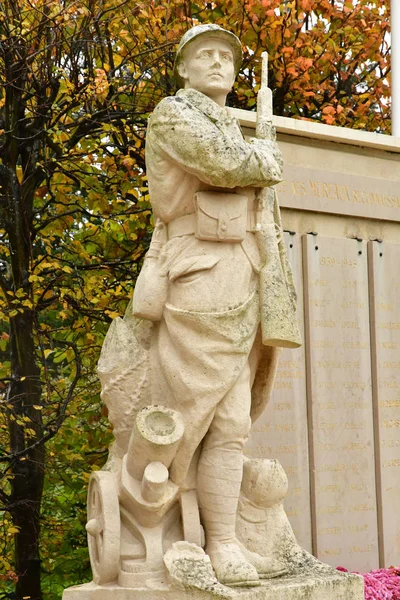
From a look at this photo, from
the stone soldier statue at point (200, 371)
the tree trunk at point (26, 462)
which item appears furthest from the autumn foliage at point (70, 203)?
the stone soldier statue at point (200, 371)

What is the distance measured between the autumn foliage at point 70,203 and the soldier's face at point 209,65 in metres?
2.82

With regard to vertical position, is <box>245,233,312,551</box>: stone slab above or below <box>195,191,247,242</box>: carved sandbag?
below

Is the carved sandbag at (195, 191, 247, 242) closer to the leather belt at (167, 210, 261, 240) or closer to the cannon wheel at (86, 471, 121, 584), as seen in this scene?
the leather belt at (167, 210, 261, 240)

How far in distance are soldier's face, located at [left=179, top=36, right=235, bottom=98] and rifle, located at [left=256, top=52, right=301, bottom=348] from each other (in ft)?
1.29

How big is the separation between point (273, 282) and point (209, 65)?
3.99 feet

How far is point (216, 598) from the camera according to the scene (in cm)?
614

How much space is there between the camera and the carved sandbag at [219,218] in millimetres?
6633

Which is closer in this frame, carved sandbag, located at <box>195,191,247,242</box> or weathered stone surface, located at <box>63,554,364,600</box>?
weathered stone surface, located at <box>63,554,364,600</box>

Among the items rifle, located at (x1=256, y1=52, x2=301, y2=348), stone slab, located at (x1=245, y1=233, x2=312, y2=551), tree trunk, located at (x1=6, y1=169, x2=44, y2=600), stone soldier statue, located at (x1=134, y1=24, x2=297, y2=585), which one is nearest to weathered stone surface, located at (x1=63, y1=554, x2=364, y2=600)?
stone soldier statue, located at (x1=134, y1=24, x2=297, y2=585)

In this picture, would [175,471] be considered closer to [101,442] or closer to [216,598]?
[216,598]

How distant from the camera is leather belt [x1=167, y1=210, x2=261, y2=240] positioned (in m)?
6.72

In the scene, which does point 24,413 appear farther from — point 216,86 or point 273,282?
point 216,86

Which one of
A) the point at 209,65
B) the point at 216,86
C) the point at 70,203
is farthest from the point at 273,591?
the point at 70,203

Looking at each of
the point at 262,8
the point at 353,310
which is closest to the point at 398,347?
the point at 353,310
